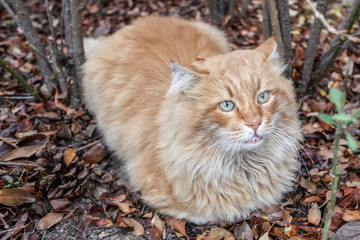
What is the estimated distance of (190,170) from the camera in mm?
2205

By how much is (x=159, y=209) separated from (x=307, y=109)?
1684 mm

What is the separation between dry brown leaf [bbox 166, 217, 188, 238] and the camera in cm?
239

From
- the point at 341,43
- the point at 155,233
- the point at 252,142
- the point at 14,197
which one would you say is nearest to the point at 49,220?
the point at 14,197

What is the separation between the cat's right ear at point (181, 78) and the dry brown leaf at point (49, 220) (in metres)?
1.25

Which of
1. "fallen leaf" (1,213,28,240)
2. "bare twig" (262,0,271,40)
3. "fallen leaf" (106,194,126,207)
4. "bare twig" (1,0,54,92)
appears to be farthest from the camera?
"bare twig" (262,0,271,40)

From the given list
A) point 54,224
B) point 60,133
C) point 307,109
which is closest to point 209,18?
point 307,109

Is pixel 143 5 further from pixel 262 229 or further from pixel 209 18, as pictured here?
pixel 262 229

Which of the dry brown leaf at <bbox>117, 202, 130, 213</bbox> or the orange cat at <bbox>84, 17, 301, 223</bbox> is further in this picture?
the dry brown leaf at <bbox>117, 202, 130, 213</bbox>

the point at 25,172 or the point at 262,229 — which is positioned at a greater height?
the point at 25,172

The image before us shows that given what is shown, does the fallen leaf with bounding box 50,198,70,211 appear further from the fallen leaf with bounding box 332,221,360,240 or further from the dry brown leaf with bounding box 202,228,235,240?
the fallen leaf with bounding box 332,221,360,240

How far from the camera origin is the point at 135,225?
2.44 meters

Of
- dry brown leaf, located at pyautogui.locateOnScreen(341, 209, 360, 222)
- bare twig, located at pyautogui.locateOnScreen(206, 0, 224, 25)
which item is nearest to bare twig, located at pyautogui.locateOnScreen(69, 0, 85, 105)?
bare twig, located at pyautogui.locateOnScreen(206, 0, 224, 25)

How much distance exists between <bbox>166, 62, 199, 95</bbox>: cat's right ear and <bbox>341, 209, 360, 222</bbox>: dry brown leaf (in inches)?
54.6

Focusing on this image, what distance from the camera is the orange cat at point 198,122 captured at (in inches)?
78.7
